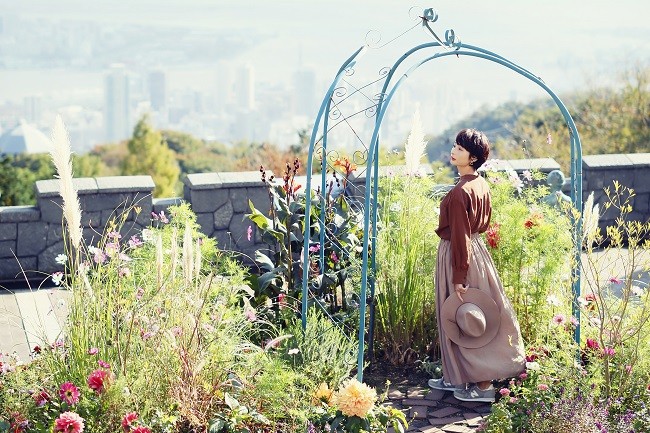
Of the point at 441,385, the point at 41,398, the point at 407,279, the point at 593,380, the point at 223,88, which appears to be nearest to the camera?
the point at 41,398

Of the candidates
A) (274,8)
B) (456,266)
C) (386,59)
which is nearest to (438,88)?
(386,59)

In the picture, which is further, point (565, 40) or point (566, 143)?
point (565, 40)

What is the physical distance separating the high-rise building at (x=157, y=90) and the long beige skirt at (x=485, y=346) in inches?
2662

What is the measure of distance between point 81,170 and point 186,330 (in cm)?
2685

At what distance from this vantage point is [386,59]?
7344cm

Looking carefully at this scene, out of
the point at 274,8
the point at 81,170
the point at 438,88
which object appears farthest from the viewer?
the point at 274,8

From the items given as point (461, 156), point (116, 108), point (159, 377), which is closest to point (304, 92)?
point (116, 108)

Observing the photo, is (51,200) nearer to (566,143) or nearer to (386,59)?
(566,143)

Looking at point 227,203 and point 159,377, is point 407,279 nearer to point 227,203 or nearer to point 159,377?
point 159,377

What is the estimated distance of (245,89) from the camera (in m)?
70.4

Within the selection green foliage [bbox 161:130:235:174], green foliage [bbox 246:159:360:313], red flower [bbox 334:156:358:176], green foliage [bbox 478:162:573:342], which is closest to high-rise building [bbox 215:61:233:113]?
green foliage [bbox 161:130:235:174]

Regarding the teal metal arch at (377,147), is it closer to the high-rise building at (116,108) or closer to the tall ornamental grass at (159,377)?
the tall ornamental grass at (159,377)

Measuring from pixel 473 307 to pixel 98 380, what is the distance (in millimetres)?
1958

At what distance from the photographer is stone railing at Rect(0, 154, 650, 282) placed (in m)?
6.97
